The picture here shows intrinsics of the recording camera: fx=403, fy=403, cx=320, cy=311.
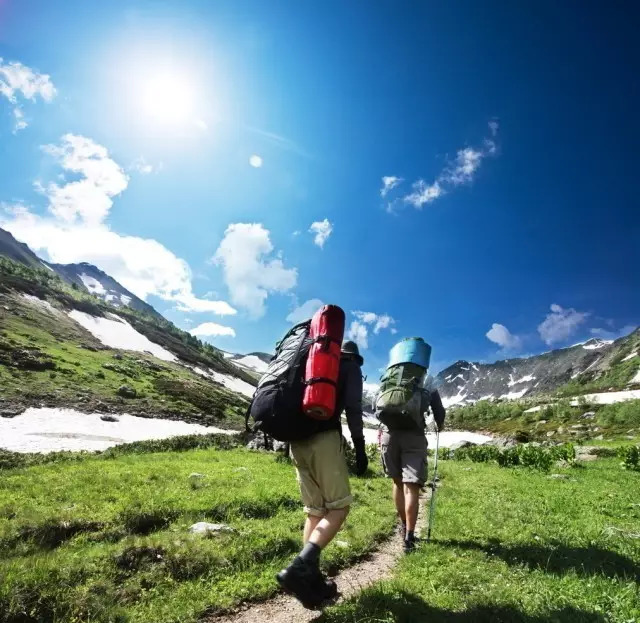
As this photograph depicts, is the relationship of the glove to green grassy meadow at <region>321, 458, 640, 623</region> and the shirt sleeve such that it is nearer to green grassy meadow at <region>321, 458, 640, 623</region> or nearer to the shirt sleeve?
the shirt sleeve

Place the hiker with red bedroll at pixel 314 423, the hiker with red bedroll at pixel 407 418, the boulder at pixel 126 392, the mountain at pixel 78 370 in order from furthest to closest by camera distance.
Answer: the boulder at pixel 126 392 → the mountain at pixel 78 370 → the hiker with red bedroll at pixel 407 418 → the hiker with red bedroll at pixel 314 423

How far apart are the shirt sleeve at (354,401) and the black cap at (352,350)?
232mm

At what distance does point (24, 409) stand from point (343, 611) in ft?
154

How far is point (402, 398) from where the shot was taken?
7.11 meters

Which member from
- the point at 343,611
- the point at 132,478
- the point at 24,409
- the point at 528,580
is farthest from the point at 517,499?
the point at 24,409

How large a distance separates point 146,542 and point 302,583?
12.1 ft

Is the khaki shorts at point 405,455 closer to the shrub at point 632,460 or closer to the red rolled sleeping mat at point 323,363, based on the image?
the red rolled sleeping mat at point 323,363

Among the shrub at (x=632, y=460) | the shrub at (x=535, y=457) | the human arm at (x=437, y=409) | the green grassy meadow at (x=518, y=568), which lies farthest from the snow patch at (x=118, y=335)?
the human arm at (x=437, y=409)

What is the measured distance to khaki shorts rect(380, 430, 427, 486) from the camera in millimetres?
7094

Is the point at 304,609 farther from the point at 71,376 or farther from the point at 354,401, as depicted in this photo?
the point at 71,376

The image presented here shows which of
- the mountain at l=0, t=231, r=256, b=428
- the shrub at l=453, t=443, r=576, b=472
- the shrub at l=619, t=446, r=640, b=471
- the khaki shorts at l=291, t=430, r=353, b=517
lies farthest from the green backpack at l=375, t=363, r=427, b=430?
the mountain at l=0, t=231, r=256, b=428

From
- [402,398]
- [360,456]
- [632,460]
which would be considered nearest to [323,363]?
[360,456]

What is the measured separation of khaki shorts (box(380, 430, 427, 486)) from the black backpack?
3291mm

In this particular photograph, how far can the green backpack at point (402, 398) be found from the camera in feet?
23.3
